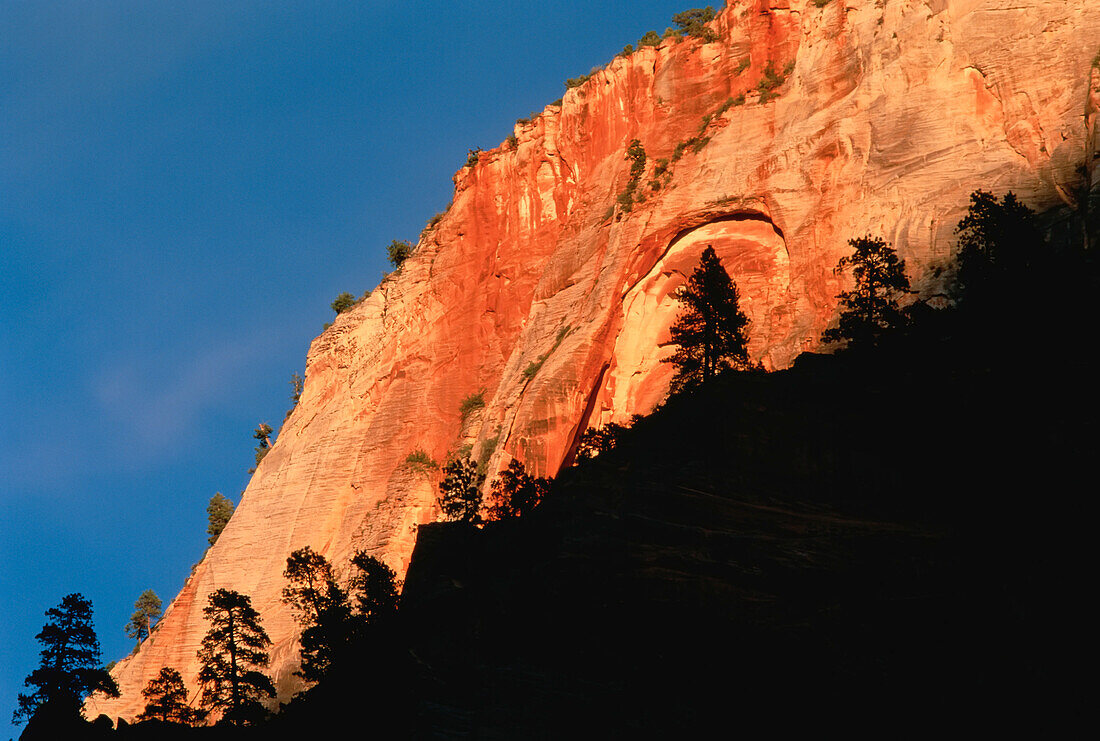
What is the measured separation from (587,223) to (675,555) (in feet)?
129

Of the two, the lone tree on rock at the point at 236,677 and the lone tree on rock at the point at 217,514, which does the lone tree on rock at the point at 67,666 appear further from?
the lone tree on rock at the point at 217,514

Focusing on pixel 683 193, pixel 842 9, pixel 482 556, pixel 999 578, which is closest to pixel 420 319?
pixel 683 193

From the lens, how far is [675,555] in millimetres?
30719

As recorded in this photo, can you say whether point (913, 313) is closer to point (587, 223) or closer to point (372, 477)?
point (587, 223)

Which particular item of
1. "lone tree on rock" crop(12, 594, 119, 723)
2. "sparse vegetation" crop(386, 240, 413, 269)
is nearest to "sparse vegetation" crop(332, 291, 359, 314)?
"sparse vegetation" crop(386, 240, 413, 269)

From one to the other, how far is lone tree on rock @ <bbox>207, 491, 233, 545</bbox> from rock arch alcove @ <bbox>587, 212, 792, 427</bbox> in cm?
4119

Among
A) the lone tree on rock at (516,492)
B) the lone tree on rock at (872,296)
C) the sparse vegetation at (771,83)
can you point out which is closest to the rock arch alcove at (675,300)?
the lone tree on rock at (872,296)

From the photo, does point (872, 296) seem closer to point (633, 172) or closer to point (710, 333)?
point (710, 333)

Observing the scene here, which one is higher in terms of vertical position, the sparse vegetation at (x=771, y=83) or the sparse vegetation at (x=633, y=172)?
the sparse vegetation at (x=771, y=83)

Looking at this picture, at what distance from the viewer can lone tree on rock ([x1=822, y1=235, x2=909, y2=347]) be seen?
45719 millimetres

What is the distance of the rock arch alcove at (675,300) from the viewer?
2164 inches

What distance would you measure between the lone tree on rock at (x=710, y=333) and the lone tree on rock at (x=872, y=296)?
3401 mm

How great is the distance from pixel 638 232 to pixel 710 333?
40.1 feet

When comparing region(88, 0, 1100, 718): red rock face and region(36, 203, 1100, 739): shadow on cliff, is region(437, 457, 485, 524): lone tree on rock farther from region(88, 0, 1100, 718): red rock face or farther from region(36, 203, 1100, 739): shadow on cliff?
region(36, 203, 1100, 739): shadow on cliff
